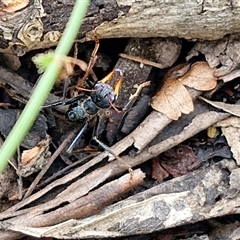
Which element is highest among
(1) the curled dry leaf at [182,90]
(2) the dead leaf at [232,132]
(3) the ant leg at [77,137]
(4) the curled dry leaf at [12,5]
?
(4) the curled dry leaf at [12,5]

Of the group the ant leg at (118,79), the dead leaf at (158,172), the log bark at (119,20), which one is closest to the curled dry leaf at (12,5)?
the log bark at (119,20)

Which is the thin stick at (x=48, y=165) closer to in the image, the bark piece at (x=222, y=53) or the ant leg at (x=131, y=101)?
the ant leg at (x=131, y=101)

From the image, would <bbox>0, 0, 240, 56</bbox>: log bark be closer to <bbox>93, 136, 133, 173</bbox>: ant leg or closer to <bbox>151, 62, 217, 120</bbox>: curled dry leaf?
<bbox>151, 62, 217, 120</bbox>: curled dry leaf

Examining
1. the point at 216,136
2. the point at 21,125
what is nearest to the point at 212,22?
the point at 216,136

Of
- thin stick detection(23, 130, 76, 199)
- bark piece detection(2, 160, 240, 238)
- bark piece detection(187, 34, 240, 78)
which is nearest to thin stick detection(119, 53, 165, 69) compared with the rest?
bark piece detection(187, 34, 240, 78)

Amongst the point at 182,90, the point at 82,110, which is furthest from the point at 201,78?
the point at 82,110

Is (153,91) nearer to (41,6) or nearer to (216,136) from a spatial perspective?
(216,136)

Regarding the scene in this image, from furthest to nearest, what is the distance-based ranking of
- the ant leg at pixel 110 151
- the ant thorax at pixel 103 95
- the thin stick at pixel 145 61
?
the ant thorax at pixel 103 95, the thin stick at pixel 145 61, the ant leg at pixel 110 151
